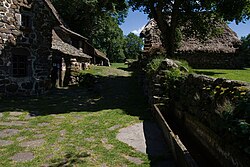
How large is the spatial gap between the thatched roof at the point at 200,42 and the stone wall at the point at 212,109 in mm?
9027

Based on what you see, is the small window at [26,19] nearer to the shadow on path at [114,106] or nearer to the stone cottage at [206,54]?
the shadow on path at [114,106]

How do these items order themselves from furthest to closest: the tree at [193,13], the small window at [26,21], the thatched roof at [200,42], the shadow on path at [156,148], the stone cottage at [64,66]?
the stone cottage at [64,66] < the thatched roof at [200,42] < the small window at [26,21] < the tree at [193,13] < the shadow on path at [156,148]

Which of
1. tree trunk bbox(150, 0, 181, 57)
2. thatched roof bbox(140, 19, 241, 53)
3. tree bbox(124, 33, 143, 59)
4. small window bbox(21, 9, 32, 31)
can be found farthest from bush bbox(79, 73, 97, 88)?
tree bbox(124, 33, 143, 59)

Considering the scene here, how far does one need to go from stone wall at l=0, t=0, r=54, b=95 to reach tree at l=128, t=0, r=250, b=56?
5.42 m

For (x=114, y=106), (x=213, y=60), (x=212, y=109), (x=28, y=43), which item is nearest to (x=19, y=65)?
(x=28, y=43)

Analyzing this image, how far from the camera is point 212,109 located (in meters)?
4.73

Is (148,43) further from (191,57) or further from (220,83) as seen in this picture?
(220,83)

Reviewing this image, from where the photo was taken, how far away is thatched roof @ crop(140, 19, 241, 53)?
17641mm

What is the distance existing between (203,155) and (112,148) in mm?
1954

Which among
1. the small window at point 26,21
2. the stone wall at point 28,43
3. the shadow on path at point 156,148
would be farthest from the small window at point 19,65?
the shadow on path at point 156,148

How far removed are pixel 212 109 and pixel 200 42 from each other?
1530 cm

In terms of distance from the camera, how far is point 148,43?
1745 centimetres

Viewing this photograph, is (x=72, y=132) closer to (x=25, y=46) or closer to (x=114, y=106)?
(x=114, y=106)

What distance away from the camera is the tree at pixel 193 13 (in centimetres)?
1174
